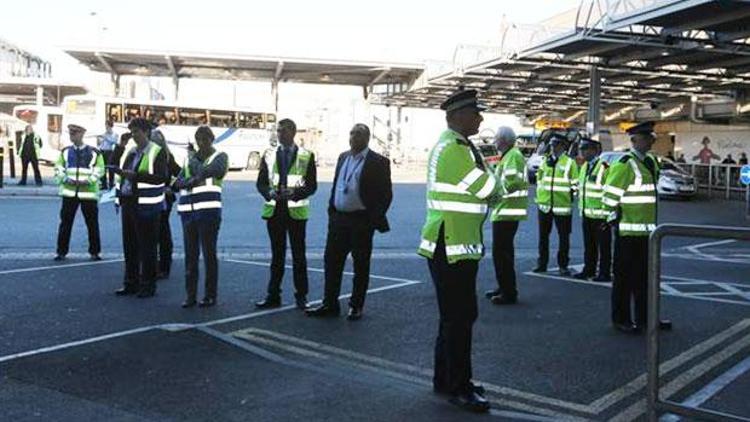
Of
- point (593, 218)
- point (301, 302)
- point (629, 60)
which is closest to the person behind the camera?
point (301, 302)

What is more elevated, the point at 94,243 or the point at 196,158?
the point at 196,158

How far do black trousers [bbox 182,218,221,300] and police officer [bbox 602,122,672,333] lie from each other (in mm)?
3952

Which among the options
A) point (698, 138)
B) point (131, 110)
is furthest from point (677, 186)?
point (131, 110)

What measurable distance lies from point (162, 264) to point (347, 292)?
2.54 meters

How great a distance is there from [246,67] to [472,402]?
51.1m

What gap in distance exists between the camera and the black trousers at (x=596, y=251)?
1062cm

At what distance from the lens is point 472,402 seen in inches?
212

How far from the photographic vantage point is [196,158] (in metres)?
8.80

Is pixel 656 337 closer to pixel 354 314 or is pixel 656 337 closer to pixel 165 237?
pixel 354 314

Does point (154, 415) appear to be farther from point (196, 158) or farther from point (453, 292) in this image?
point (196, 158)

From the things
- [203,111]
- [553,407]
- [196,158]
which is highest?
[203,111]

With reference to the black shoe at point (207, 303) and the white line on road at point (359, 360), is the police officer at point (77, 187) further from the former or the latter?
the white line on road at point (359, 360)

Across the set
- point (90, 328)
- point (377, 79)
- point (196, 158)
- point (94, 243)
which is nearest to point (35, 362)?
point (90, 328)

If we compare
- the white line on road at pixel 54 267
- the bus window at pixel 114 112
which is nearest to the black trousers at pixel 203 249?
the white line on road at pixel 54 267
